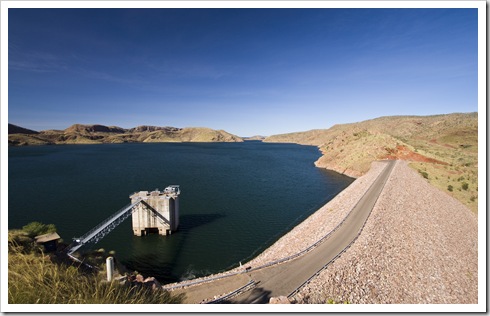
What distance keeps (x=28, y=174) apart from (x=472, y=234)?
9630 centimetres

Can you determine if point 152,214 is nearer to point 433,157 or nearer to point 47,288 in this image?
point 47,288

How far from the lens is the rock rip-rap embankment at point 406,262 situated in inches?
565

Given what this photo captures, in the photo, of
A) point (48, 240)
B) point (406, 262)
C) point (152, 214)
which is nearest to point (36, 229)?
point (48, 240)

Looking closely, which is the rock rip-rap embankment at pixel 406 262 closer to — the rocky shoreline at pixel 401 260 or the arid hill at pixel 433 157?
the rocky shoreline at pixel 401 260

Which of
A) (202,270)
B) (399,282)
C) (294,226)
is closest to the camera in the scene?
(399,282)

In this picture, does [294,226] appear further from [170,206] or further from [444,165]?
[444,165]

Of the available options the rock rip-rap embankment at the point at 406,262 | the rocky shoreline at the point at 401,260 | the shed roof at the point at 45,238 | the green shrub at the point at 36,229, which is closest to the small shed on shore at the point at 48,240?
the shed roof at the point at 45,238

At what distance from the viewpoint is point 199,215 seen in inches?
1419

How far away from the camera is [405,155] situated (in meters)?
70.2

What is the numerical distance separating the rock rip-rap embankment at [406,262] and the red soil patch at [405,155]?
130 feet

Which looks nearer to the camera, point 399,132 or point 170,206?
point 170,206

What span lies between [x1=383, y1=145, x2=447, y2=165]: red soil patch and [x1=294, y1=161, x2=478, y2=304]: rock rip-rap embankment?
130 ft

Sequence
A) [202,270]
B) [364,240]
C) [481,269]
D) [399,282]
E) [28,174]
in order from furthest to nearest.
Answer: [28,174]
[202,270]
[364,240]
[399,282]
[481,269]

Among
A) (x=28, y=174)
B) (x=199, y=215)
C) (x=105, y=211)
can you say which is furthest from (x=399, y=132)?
(x=28, y=174)
